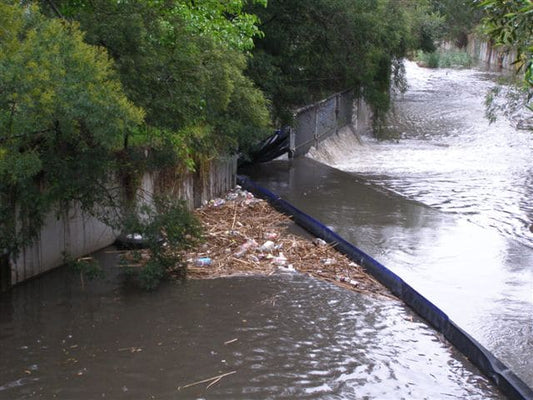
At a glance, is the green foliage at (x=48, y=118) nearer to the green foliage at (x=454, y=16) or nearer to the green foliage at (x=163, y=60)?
the green foliage at (x=163, y=60)

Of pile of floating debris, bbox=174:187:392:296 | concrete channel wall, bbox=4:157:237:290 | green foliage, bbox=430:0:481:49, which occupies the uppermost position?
green foliage, bbox=430:0:481:49

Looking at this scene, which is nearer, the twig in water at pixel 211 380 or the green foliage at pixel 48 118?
the twig in water at pixel 211 380

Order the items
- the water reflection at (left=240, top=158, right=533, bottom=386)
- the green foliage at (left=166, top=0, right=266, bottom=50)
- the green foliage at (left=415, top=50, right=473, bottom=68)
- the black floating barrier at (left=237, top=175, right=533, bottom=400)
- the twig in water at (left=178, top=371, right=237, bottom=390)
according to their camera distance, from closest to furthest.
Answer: the twig in water at (left=178, top=371, right=237, bottom=390) → the black floating barrier at (left=237, top=175, right=533, bottom=400) → the water reflection at (left=240, top=158, right=533, bottom=386) → the green foliage at (left=166, top=0, right=266, bottom=50) → the green foliage at (left=415, top=50, right=473, bottom=68)

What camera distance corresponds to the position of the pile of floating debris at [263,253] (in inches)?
358

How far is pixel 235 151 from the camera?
13906 millimetres

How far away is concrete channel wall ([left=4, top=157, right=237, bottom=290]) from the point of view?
26.9 feet

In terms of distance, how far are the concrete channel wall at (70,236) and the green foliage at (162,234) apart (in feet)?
2.62

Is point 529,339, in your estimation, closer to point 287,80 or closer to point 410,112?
point 287,80

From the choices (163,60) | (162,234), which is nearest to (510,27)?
(163,60)

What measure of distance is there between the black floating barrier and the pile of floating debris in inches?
5.4

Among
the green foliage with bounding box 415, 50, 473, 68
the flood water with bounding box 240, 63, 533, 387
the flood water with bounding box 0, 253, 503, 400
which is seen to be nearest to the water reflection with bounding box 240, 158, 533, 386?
the flood water with bounding box 240, 63, 533, 387

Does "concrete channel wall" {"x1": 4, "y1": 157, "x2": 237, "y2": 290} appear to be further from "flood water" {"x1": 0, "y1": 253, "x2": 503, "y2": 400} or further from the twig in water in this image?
the twig in water

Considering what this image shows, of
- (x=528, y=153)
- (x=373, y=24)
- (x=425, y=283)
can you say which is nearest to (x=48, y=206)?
(x=425, y=283)

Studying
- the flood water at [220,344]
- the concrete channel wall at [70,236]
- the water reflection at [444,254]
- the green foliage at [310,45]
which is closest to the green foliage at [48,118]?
the concrete channel wall at [70,236]
